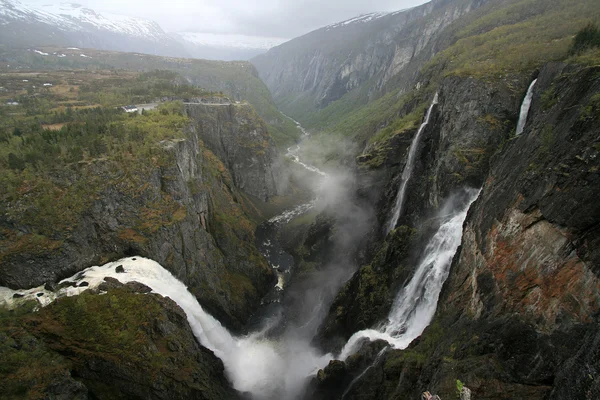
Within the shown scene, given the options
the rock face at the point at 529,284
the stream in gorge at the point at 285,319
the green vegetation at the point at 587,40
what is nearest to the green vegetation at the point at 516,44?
the green vegetation at the point at 587,40

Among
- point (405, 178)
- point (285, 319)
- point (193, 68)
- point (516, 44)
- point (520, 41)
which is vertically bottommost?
point (285, 319)

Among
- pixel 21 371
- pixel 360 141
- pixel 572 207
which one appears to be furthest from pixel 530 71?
pixel 360 141

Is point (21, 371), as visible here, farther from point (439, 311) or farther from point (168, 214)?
point (439, 311)

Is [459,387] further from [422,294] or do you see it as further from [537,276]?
[422,294]

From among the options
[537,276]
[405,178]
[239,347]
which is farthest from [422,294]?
[239,347]

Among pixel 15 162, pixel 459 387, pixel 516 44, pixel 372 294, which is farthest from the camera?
pixel 516 44
